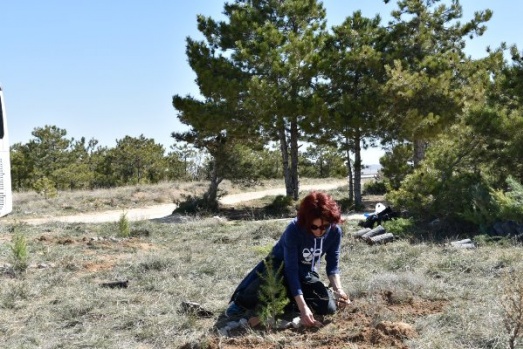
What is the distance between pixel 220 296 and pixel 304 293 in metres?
1.25

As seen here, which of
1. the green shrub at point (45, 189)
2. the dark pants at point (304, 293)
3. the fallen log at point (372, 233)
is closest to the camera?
the dark pants at point (304, 293)

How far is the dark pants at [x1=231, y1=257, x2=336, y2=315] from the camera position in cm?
454

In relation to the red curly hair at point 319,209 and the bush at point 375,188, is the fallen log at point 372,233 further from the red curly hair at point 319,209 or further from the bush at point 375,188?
the bush at point 375,188

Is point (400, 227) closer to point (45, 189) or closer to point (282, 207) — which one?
point (282, 207)

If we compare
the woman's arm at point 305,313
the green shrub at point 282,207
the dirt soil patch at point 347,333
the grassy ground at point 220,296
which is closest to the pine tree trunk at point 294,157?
the green shrub at point 282,207

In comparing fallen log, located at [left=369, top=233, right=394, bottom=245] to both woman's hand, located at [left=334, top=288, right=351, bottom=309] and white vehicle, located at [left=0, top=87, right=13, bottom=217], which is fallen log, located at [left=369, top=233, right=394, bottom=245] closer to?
woman's hand, located at [left=334, top=288, right=351, bottom=309]

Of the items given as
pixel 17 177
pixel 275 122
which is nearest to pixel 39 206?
pixel 275 122

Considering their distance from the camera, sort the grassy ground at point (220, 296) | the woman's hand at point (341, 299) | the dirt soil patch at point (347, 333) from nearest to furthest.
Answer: the dirt soil patch at point (347, 333) < the grassy ground at point (220, 296) < the woman's hand at point (341, 299)

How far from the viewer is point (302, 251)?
14.8ft

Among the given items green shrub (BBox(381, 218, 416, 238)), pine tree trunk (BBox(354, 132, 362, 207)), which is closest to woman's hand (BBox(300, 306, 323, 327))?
green shrub (BBox(381, 218, 416, 238))

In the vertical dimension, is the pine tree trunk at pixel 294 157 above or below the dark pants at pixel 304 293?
above

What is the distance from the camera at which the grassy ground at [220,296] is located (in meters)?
4.10

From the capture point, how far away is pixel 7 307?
5.43m

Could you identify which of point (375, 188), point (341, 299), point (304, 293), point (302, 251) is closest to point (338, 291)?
point (341, 299)
